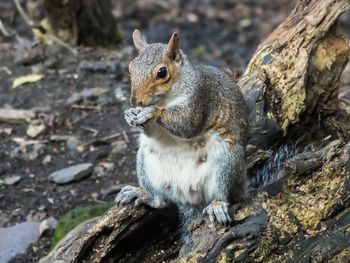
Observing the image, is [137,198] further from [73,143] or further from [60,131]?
[60,131]

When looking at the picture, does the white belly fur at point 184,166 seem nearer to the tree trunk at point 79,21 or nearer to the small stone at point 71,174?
the small stone at point 71,174

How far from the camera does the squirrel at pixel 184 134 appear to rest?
3.52m

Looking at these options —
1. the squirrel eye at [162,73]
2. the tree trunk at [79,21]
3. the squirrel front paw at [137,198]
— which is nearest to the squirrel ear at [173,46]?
the squirrel eye at [162,73]

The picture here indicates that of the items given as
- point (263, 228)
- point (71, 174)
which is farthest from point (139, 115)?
point (71, 174)

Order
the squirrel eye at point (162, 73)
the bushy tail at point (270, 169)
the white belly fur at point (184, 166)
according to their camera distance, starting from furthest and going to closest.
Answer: the bushy tail at point (270, 169), the white belly fur at point (184, 166), the squirrel eye at point (162, 73)

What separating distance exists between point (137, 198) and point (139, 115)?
1.60 ft

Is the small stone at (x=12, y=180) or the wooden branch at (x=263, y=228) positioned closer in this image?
the wooden branch at (x=263, y=228)

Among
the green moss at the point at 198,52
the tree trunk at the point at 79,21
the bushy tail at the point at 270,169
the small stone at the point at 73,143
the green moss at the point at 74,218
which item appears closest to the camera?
the bushy tail at the point at 270,169

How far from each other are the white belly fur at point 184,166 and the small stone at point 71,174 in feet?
4.15

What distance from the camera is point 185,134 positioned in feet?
12.1

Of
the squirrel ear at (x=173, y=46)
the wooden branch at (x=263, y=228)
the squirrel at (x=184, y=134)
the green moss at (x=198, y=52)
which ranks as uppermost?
the green moss at (x=198, y=52)

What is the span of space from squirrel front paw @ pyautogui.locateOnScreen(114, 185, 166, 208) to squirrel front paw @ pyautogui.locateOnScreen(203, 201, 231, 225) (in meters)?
0.37

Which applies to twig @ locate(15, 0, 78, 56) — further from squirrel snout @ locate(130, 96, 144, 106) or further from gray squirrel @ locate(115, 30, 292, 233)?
squirrel snout @ locate(130, 96, 144, 106)

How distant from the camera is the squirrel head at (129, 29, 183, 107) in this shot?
3.42 meters
